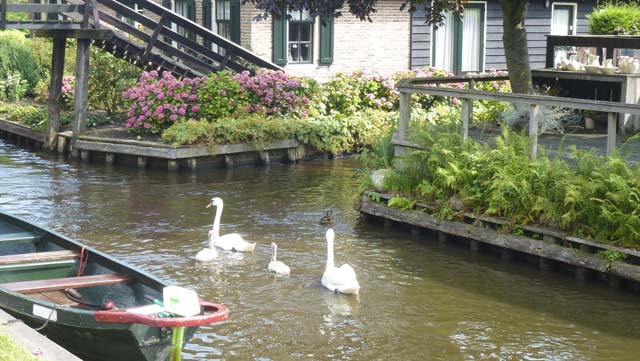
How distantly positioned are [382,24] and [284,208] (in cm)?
1142

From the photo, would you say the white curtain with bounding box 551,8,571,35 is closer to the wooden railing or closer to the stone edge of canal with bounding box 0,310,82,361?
the wooden railing

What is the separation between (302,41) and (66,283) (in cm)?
1678

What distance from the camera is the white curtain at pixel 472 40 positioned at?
2814cm

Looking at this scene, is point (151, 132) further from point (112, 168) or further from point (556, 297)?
point (556, 297)

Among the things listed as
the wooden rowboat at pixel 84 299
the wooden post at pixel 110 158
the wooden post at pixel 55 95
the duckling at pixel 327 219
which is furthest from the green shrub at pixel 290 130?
the wooden rowboat at pixel 84 299

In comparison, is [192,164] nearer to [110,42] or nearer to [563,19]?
[110,42]

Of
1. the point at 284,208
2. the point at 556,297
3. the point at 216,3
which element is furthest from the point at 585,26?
the point at 556,297

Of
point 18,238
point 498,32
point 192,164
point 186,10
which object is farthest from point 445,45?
point 18,238

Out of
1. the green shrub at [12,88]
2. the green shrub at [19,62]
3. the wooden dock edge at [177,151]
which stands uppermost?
the green shrub at [19,62]

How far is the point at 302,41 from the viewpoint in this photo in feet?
83.6

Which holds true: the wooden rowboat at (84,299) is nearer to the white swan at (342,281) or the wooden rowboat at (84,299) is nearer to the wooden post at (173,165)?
the white swan at (342,281)

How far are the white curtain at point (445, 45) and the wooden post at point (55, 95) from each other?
1058 cm

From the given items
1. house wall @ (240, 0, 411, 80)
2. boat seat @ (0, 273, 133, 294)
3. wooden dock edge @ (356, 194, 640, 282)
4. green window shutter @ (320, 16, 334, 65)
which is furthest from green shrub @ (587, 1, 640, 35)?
boat seat @ (0, 273, 133, 294)

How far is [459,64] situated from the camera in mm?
28219
